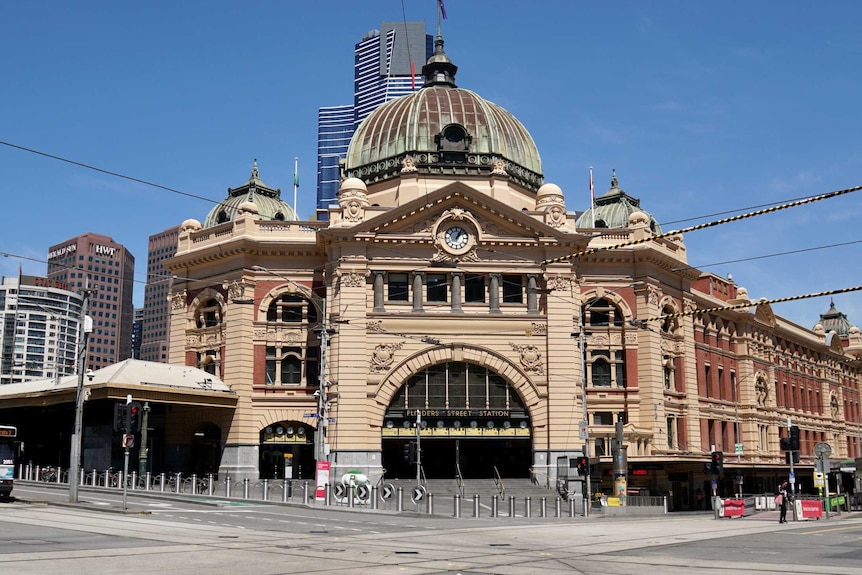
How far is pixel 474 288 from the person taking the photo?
6172cm

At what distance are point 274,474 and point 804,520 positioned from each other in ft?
107

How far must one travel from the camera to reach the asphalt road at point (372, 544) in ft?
66.1

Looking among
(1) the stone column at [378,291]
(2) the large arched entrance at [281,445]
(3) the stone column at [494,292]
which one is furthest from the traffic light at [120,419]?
(3) the stone column at [494,292]

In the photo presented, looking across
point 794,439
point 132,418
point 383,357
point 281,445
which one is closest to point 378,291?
point 383,357

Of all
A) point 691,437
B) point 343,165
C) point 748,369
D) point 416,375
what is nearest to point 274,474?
point 416,375

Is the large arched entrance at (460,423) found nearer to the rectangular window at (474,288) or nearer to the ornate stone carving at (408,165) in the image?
the rectangular window at (474,288)

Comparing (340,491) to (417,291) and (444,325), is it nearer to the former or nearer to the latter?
(444,325)

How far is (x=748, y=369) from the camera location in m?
80.2

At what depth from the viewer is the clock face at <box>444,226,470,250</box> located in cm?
6144

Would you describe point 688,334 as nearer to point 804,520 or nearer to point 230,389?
point 804,520

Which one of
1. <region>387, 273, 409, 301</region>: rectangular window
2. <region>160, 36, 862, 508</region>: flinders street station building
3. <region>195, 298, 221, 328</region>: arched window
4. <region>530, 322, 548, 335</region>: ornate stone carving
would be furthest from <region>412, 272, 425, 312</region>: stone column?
<region>195, 298, 221, 328</region>: arched window

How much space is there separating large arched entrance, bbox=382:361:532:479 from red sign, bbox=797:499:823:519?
61.5ft

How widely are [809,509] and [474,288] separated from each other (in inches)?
962

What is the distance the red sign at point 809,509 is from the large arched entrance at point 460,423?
1875cm
